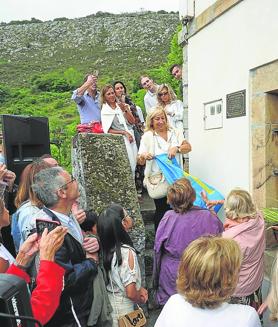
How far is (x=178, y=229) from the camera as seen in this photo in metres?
3.76

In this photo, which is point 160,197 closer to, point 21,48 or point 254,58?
point 254,58

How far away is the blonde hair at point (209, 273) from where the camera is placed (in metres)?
1.94

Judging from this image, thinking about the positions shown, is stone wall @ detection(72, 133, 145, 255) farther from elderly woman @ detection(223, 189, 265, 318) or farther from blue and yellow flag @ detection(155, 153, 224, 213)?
elderly woman @ detection(223, 189, 265, 318)

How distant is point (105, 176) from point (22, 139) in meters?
1.23

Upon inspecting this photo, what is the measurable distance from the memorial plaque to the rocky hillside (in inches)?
1480

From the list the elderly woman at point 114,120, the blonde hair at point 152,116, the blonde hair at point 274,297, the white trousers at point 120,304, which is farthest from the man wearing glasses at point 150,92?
the blonde hair at point 274,297

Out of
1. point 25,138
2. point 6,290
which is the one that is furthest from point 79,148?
point 6,290

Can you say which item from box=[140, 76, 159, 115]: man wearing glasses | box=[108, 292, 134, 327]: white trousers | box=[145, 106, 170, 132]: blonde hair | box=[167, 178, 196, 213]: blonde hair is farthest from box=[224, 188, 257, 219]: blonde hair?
box=[140, 76, 159, 115]: man wearing glasses

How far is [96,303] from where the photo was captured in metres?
2.71

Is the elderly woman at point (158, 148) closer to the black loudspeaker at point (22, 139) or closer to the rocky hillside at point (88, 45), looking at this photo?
the black loudspeaker at point (22, 139)

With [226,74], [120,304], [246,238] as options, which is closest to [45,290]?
[120,304]

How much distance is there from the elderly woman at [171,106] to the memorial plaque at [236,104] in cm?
89

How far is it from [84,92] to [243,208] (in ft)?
11.3

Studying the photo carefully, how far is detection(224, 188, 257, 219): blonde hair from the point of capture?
12.0ft
